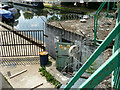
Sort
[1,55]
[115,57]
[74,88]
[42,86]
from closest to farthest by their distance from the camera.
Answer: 1. [115,57]
2. [74,88]
3. [42,86]
4. [1,55]

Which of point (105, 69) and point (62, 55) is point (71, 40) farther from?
point (105, 69)

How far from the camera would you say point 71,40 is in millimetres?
9039

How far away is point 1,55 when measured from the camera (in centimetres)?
1162

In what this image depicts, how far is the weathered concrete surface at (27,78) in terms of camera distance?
8.12 metres

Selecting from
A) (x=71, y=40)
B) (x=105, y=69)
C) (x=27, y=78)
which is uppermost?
(x=105, y=69)

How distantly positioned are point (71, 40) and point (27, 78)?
10.9 feet

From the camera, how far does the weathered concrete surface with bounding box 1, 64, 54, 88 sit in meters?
8.12

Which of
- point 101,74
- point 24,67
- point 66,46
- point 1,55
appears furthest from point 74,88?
point 1,55

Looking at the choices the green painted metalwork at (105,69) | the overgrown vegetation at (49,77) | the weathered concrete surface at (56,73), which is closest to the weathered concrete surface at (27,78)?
the overgrown vegetation at (49,77)

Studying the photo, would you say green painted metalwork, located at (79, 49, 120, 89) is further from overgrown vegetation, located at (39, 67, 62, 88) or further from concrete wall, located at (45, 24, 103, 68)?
overgrown vegetation, located at (39, 67, 62, 88)

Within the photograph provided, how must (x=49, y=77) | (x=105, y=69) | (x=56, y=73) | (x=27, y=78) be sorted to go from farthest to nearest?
1. (x=56, y=73)
2. (x=27, y=78)
3. (x=49, y=77)
4. (x=105, y=69)

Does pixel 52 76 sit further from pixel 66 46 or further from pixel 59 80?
pixel 66 46

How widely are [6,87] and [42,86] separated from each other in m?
1.77

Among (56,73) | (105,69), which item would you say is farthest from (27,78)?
(105,69)
